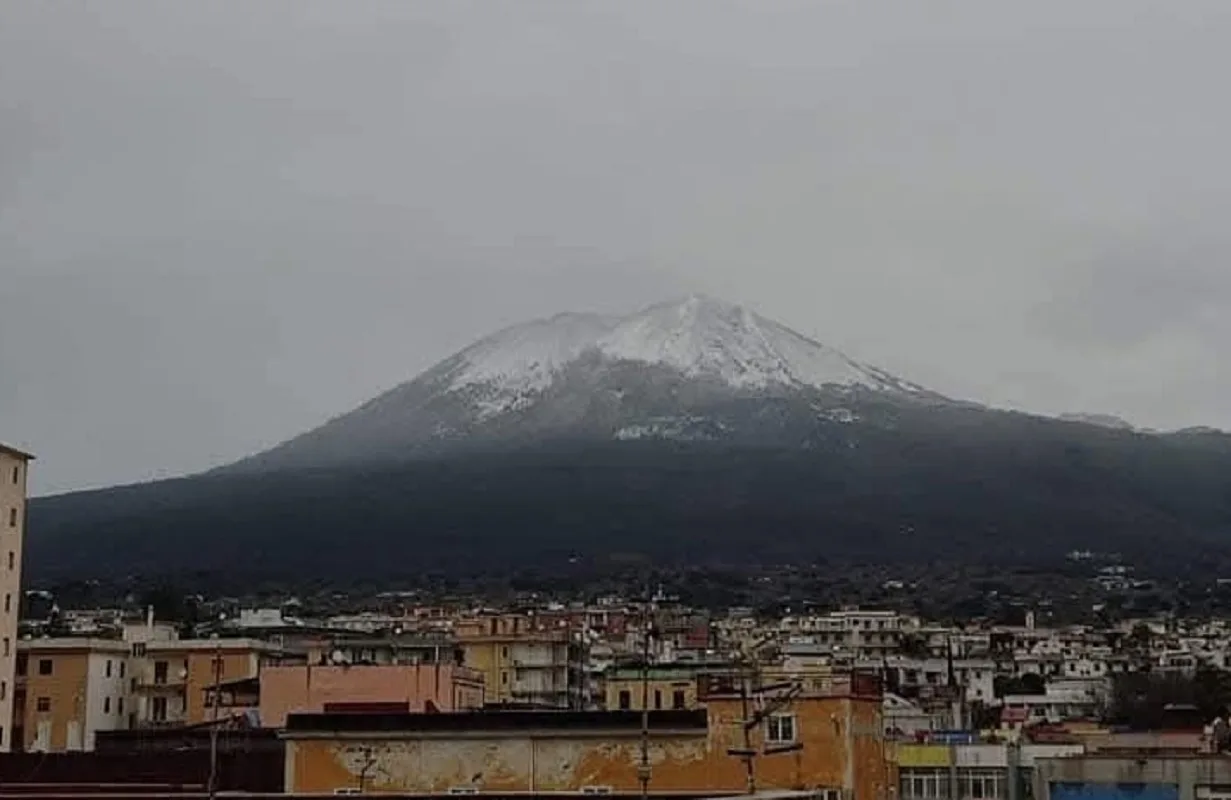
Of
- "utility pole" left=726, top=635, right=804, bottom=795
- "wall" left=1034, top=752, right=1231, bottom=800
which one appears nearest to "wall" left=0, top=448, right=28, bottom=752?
"utility pole" left=726, top=635, right=804, bottom=795

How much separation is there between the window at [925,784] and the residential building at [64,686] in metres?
27.0

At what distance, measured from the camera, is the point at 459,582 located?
590 ft

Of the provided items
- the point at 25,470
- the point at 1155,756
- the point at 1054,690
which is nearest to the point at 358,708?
the point at 1155,756

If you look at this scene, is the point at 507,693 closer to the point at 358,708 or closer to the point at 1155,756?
the point at 358,708

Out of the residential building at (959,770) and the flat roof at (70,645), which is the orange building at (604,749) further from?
the flat roof at (70,645)

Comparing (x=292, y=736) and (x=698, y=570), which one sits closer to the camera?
(x=292, y=736)

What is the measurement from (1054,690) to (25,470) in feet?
144

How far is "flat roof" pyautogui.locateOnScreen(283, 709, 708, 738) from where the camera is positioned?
29.9m

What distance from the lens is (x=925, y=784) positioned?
39750mm

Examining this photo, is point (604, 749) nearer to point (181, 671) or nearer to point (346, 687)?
point (346, 687)

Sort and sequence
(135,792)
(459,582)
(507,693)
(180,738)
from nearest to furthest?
(135,792) < (180,738) < (507,693) < (459,582)

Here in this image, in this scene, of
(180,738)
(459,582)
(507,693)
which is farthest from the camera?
(459,582)

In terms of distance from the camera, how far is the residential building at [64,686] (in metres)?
58.5

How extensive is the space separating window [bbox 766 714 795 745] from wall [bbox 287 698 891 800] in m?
0.13
